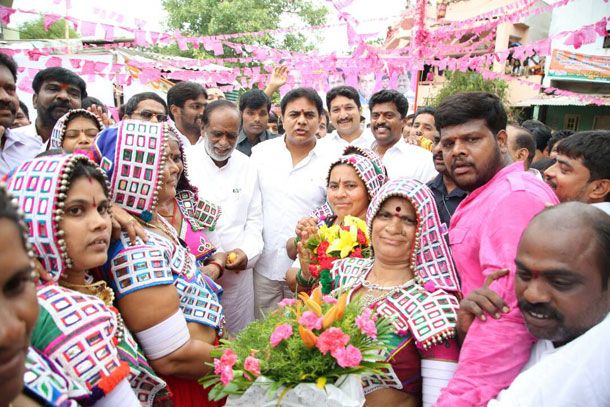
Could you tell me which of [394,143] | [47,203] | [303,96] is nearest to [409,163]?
[394,143]

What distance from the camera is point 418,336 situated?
2.02m

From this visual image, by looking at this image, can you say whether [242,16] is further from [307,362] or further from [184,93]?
[307,362]

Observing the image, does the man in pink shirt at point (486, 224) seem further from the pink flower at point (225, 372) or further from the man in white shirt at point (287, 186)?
the man in white shirt at point (287, 186)

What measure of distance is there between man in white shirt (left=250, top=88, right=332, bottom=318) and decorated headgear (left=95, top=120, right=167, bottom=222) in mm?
2068

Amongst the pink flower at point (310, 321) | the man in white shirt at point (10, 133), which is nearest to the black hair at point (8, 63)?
the man in white shirt at point (10, 133)

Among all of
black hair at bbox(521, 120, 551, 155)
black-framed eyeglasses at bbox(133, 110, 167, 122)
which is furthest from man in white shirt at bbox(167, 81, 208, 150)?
black hair at bbox(521, 120, 551, 155)

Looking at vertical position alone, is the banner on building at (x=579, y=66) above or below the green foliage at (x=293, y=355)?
above

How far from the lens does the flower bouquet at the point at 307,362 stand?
64.6 inches

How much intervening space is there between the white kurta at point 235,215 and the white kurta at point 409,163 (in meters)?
1.46

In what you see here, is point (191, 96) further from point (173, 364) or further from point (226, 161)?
point (173, 364)

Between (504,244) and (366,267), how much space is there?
91 cm

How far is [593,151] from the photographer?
9.66ft

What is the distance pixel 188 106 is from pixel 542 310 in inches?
175

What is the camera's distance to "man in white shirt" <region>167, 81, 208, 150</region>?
5051 millimetres
